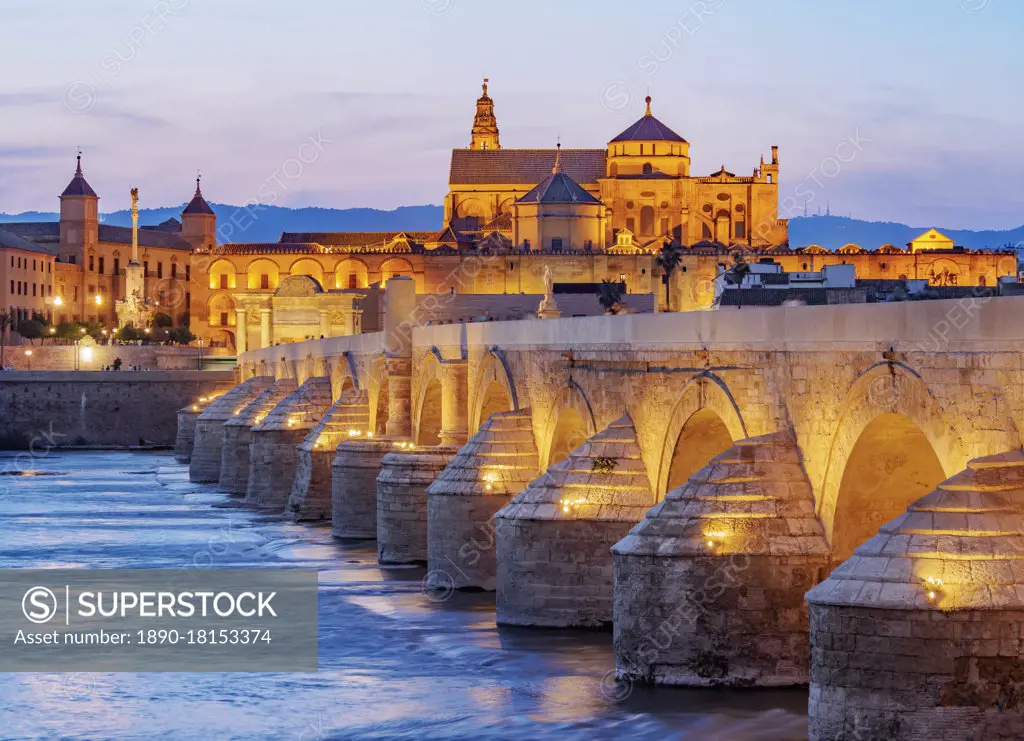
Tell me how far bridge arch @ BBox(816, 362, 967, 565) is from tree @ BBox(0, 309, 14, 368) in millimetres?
85426

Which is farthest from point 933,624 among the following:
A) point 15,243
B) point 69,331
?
point 15,243

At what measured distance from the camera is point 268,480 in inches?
1729

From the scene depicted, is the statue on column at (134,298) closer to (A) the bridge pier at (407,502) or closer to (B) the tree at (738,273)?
(B) the tree at (738,273)

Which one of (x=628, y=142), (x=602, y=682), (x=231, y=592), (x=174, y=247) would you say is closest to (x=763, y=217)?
(x=628, y=142)

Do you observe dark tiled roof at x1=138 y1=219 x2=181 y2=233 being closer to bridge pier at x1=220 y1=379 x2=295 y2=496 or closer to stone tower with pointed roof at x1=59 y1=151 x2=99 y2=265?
stone tower with pointed roof at x1=59 y1=151 x2=99 y2=265

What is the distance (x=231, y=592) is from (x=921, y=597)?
1692cm

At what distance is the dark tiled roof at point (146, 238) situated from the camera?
138 meters

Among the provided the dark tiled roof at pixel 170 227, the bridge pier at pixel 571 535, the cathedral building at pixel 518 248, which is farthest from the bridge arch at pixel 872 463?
the dark tiled roof at pixel 170 227

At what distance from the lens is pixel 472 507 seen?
24.7 m

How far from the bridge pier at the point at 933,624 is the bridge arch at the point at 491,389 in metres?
16.1

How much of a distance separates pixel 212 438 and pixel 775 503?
41535 millimetres

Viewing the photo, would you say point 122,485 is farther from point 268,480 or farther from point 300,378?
point 268,480

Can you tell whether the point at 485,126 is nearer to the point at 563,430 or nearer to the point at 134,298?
the point at 134,298

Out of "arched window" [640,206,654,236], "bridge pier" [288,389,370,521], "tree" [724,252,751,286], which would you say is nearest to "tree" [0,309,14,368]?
"arched window" [640,206,654,236]
